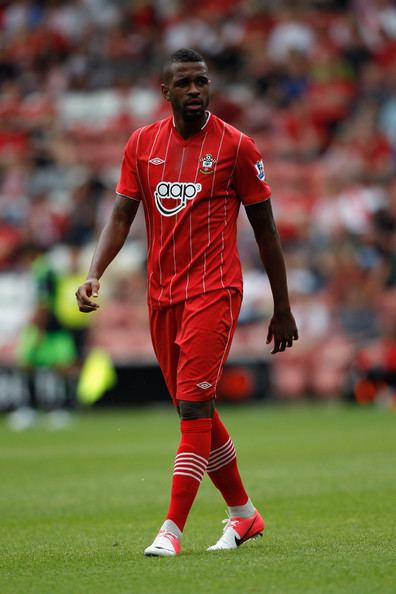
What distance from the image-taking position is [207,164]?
6.09 meters

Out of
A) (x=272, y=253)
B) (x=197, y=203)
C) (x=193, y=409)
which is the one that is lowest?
(x=193, y=409)

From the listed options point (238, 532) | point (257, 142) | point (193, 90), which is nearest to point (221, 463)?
point (238, 532)

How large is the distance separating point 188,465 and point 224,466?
0.43 m

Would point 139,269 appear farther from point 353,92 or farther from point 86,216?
point 353,92

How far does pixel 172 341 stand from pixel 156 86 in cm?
1800

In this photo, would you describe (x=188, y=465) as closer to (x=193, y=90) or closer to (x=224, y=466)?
(x=224, y=466)

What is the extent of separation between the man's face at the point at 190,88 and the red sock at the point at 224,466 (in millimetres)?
1424

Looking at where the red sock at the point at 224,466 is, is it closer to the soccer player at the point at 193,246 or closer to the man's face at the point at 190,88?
the soccer player at the point at 193,246

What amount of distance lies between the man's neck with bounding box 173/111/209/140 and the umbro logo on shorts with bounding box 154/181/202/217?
0.83 ft

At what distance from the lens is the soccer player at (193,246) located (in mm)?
5953

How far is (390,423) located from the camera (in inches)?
598

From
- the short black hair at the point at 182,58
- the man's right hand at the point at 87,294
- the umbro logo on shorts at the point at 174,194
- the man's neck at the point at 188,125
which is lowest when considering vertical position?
the man's right hand at the point at 87,294

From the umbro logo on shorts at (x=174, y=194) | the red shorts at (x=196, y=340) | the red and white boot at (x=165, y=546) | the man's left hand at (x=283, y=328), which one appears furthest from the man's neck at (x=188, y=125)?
the red and white boot at (x=165, y=546)

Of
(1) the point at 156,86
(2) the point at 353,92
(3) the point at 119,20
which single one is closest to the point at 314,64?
(2) the point at 353,92
